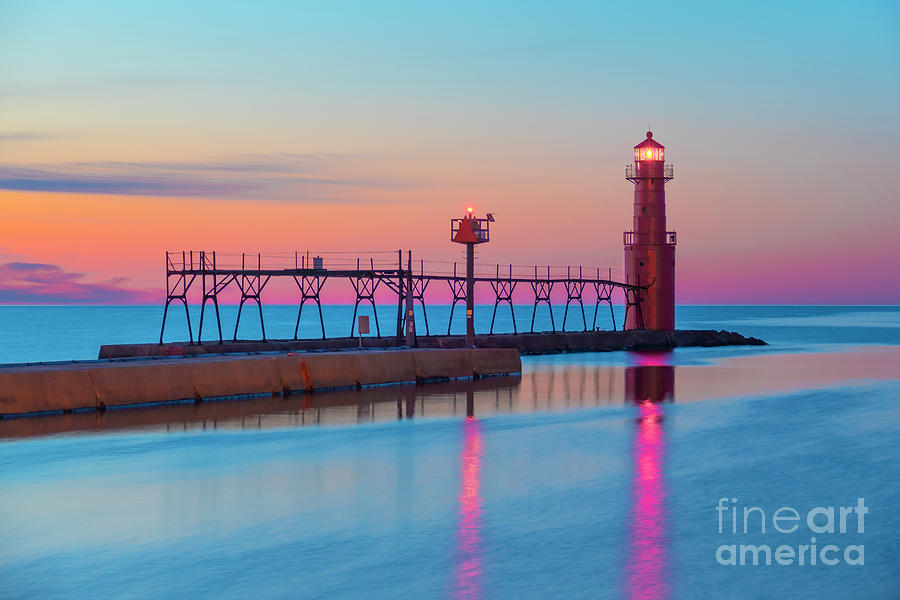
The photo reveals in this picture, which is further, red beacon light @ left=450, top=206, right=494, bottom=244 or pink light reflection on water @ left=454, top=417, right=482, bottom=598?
red beacon light @ left=450, top=206, right=494, bottom=244

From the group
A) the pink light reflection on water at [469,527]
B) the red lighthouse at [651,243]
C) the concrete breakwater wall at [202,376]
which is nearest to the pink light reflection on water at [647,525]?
the pink light reflection on water at [469,527]

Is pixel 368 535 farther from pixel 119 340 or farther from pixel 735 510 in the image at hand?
pixel 119 340

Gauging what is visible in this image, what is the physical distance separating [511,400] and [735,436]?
798cm

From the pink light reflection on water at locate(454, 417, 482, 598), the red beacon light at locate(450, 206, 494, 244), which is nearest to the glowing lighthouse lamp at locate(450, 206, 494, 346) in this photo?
the red beacon light at locate(450, 206, 494, 244)

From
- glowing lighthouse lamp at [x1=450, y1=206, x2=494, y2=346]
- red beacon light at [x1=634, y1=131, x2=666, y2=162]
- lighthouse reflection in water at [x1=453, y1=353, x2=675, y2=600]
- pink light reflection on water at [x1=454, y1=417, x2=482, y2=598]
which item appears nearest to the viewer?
pink light reflection on water at [x1=454, y1=417, x2=482, y2=598]

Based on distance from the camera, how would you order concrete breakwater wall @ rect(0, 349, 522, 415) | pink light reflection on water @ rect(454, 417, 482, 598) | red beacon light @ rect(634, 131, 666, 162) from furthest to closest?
red beacon light @ rect(634, 131, 666, 162) → concrete breakwater wall @ rect(0, 349, 522, 415) → pink light reflection on water @ rect(454, 417, 482, 598)

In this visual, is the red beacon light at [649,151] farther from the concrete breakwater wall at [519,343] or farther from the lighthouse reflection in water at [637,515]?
the lighthouse reflection in water at [637,515]

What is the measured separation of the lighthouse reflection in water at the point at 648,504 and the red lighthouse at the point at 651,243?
958 inches

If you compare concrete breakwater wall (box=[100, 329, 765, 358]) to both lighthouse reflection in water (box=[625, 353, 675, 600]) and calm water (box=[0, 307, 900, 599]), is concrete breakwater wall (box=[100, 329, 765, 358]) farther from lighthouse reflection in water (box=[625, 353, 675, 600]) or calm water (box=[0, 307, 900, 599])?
lighthouse reflection in water (box=[625, 353, 675, 600])

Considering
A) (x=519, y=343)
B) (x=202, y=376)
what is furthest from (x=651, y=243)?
(x=202, y=376)

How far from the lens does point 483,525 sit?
1467 centimetres

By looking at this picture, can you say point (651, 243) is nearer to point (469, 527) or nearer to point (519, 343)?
point (519, 343)

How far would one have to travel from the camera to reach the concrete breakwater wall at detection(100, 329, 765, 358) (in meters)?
38.6

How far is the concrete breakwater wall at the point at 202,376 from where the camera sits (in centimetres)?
2314
